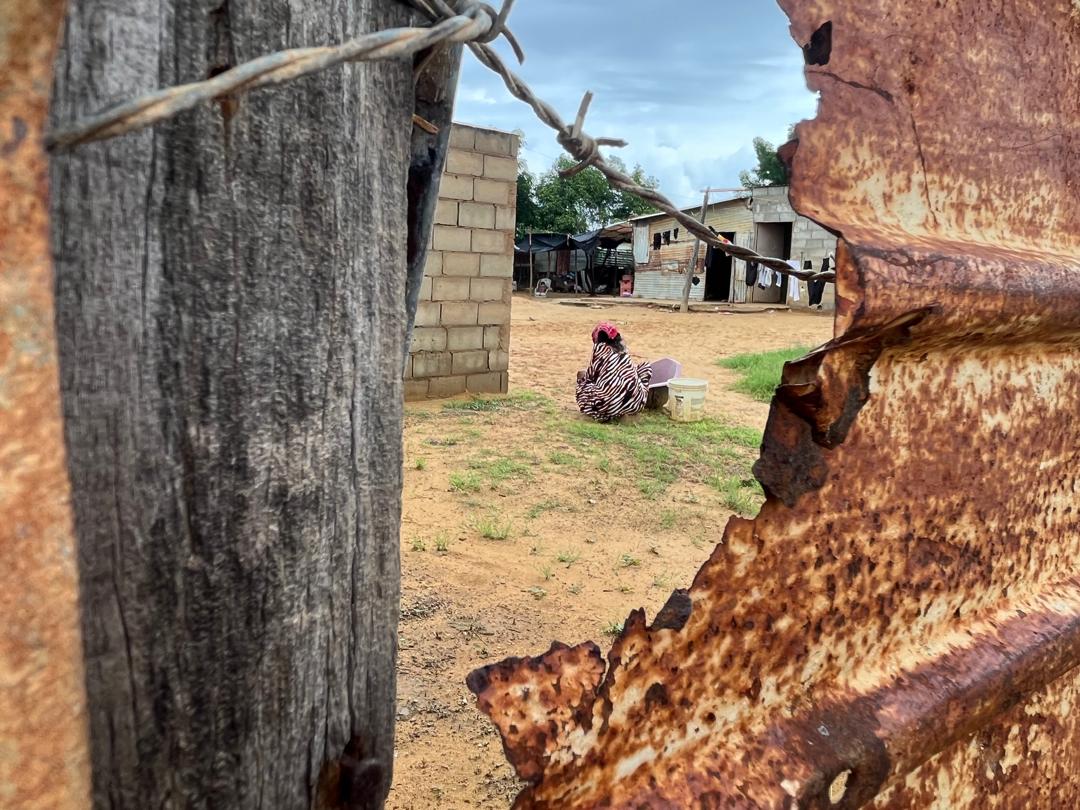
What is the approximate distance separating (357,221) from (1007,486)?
40.0 inches

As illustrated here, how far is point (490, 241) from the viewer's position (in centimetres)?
752

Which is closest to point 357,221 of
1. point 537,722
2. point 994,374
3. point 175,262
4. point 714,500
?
point 175,262

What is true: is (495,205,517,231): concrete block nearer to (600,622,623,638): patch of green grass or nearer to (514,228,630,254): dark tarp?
(600,622,623,638): patch of green grass

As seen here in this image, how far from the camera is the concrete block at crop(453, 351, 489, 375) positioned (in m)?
7.61

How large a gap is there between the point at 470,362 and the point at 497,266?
35.0 inches

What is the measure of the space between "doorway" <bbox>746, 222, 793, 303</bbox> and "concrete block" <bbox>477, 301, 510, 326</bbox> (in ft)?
49.2

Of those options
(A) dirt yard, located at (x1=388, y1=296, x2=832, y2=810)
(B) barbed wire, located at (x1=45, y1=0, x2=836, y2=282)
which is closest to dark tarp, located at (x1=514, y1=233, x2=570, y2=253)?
(A) dirt yard, located at (x1=388, y1=296, x2=832, y2=810)

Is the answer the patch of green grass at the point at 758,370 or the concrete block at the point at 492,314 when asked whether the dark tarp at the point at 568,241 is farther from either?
the concrete block at the point at 492,314

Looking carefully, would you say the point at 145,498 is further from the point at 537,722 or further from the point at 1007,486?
the point at 1007,486

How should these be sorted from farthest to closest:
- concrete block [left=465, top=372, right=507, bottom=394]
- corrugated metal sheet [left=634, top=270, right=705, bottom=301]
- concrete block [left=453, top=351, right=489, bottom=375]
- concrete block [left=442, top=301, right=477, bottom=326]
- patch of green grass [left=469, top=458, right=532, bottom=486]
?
corrugated metal sheet [left=634, top=270, right=705, bottom=301], concrete block [left=465, top=372, right=507, bottom=394], concrete block [left=453, top=351, right=489, bottom=375], concrete block [left=442, top=301, right=477, bottom=326], patch of green grass [left=469, top=458, right=532, bottom=486]

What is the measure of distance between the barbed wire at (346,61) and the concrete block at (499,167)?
6.50 meters

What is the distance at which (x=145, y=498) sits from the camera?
2.00ft

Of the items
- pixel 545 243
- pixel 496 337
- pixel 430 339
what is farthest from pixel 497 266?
pixel 545 243

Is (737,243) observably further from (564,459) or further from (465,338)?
(564,459)
